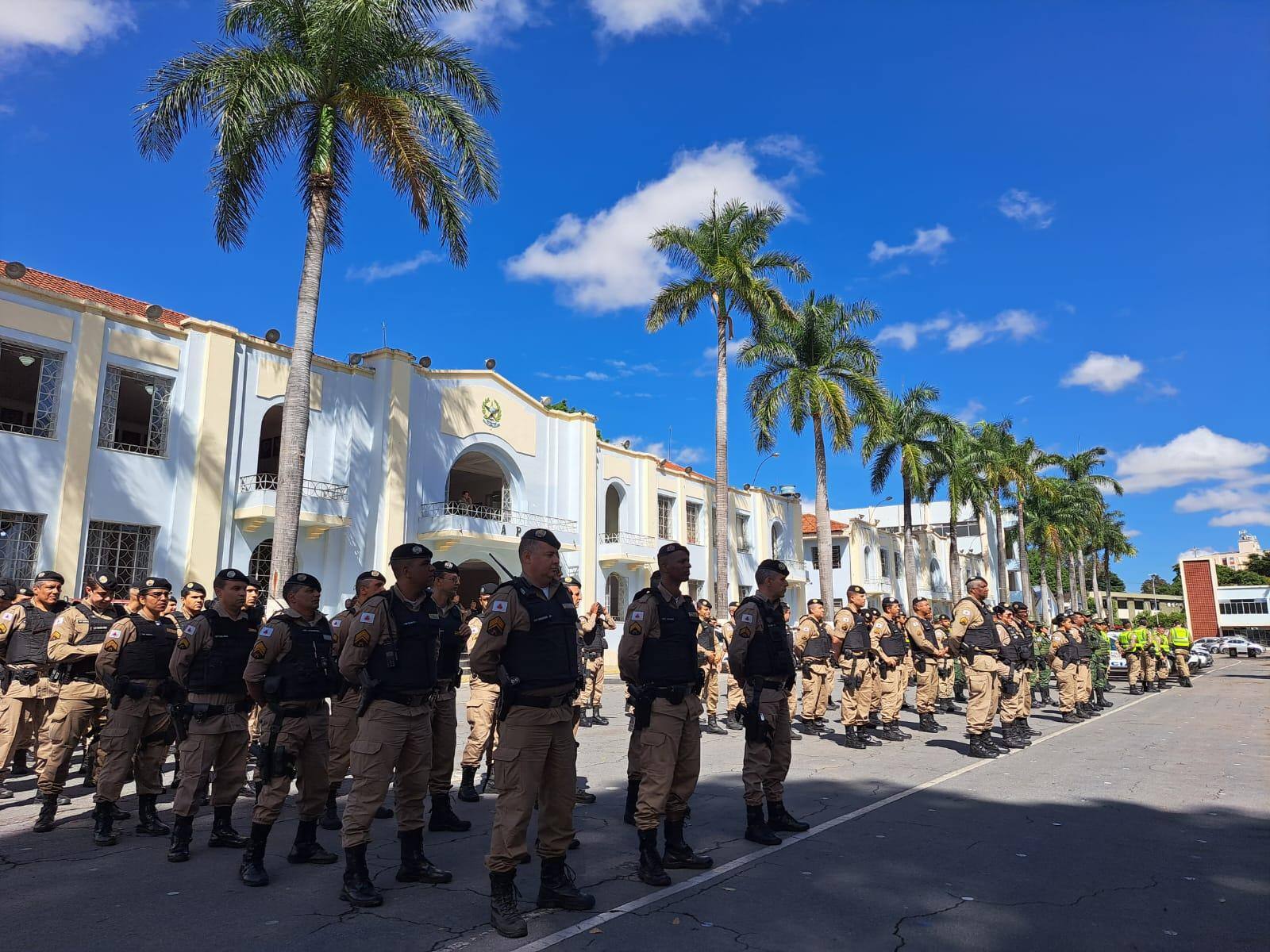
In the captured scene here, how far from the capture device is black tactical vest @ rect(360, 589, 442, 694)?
5.25 meters

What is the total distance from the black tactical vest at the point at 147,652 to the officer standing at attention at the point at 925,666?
10.1m

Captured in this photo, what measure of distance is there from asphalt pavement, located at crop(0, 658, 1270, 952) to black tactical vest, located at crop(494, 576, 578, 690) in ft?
4.41

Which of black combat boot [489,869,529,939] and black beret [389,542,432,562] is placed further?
black beret [389,542,432,562]

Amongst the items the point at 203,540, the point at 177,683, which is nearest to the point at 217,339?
the point at 203,540

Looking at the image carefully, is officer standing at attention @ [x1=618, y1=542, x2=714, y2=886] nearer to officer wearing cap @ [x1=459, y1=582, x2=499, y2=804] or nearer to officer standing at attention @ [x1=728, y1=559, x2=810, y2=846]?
officer standing at attention @ [x1=728, y1=559, x2=810, y2=846]

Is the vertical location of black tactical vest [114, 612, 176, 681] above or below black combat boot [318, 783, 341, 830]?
above

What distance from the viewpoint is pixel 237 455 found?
1986 cm

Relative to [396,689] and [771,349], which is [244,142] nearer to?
[396,689]

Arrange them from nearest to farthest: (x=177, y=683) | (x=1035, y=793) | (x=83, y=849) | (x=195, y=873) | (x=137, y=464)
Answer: (x=195, y=873), (x=83, y=849), (x=177, y=683), (x=1035, y=793), (x=137, y=464)

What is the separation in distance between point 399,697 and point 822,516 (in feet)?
82.9

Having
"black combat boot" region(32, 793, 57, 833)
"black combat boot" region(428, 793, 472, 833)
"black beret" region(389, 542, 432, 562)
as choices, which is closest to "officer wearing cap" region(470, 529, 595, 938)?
"black beret" region(389, 542, 432, 562)

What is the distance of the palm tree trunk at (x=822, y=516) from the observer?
28.3 meters

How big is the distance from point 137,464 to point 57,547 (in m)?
2.38

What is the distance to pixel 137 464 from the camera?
59.4 ft
